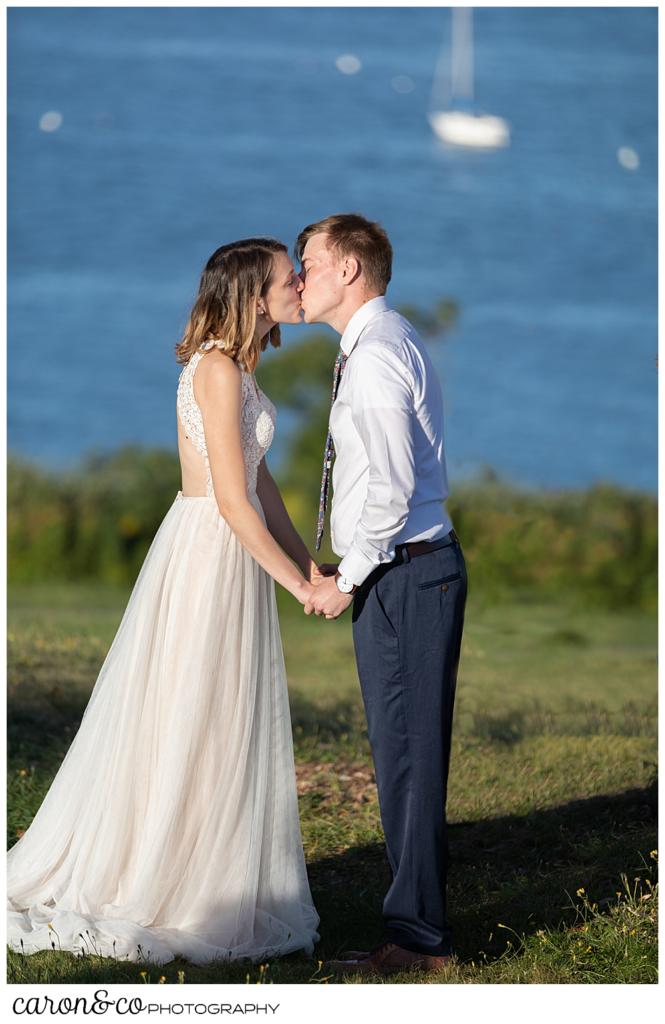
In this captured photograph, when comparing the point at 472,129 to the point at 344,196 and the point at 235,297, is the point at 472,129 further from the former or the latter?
the point at 235,297

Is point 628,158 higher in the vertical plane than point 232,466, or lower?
higher

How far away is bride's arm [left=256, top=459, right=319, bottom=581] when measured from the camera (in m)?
4.27

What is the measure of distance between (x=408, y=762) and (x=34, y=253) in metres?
13.4

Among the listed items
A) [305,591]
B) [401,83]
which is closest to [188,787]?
[305,591]

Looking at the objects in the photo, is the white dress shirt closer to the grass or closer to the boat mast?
the grass

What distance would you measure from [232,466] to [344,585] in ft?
1.72

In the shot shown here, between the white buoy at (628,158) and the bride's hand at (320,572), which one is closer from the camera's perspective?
the bride's hand at (320,572)

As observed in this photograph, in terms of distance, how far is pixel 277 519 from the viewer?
4.29 m

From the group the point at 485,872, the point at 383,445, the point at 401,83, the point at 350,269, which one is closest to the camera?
the point at 383,445

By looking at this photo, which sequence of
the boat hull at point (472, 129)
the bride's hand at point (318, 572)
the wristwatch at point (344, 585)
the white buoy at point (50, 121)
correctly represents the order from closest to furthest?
the wristwatch at point (344, 585)
the bride's hand at point (318, 572)
the boat hull at point (472, 129)
the white buoy at point (50, 121)

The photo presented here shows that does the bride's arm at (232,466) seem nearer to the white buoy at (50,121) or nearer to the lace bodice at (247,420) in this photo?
the lace bodice at (247,420)

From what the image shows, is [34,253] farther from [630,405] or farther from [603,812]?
[603,812]

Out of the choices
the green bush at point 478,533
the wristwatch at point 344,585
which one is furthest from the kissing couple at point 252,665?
the green bush at point 478,533

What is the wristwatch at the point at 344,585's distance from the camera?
146 inches
